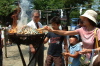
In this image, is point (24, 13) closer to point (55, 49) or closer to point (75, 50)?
point (55, 49)

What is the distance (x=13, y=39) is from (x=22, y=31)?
0.62ft

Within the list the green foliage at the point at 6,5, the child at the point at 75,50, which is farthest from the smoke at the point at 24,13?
the green foliage at the point at 6,5

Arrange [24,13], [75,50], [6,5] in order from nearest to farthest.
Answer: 1. [24,13]
2. [75,50]
3. [6,5]

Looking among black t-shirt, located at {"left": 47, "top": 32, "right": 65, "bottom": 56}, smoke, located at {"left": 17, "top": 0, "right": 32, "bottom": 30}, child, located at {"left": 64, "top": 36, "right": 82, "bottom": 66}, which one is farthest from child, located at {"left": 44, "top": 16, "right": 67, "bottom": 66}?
smoke, located at {"left": 17, "top": 0, "right": 32, "bottom": 30}

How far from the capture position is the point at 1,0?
15.3 metres

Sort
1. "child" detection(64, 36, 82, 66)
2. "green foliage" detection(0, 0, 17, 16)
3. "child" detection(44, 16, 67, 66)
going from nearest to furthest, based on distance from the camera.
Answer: "child" detection(64, 36, 82, 66) → "child" detection(44, 16, 67, 66) → "green foliage" detection(0, 0, 17, 16)

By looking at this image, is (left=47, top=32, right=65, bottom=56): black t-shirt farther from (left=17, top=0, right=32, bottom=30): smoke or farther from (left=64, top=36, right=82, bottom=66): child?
(left=17, top=0, right=32, bottom=30): smoke

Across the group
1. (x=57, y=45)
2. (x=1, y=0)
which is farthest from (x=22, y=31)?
(x=1, y=0)

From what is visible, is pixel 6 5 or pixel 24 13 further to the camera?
pixel 6 5

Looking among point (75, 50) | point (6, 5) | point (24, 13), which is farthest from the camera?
point (6, 5)

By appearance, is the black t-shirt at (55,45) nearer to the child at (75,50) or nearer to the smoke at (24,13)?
the child at (75,50)

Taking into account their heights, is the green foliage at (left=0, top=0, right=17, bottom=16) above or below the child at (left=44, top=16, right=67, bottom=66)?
above

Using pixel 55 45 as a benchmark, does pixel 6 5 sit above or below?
above

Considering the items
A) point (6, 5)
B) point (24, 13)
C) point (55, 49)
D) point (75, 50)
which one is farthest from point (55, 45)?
point (6, 5)
